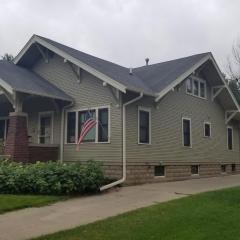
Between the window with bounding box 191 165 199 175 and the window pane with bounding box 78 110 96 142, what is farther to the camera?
the window with bounding box 191 165 199 175

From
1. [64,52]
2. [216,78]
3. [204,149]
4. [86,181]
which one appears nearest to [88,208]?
[86,181]

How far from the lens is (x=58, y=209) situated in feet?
38.3

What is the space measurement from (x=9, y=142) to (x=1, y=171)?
115 inches

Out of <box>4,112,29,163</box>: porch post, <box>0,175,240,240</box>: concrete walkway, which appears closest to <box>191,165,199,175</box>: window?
<box>0,175,240,240</box>: concrete walkway

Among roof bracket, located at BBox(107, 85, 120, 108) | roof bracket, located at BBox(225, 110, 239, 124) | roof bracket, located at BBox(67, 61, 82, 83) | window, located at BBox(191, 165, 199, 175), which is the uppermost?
roof bracket, located at BBox(67, 61, 82, 83)

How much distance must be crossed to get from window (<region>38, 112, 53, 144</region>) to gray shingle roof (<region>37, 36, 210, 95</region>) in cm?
302

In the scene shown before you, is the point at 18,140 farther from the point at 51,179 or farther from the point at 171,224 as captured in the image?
the point at 171,224

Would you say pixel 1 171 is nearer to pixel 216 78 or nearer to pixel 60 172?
pixel 60 172

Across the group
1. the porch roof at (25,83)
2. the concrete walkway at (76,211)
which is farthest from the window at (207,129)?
the porch roof at (25,83)

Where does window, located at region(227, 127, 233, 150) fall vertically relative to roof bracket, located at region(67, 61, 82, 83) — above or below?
below

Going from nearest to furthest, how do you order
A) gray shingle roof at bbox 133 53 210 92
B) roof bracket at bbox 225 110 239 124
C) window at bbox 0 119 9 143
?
gray shingle roof at bbox 133 53 210 92 < window at bbox 0 119 9 143 < roof bracket at bbox 225 110 239 124

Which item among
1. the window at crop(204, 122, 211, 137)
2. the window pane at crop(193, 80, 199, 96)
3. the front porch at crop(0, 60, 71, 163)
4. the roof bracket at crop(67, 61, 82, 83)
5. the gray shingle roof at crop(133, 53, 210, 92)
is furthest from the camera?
the window at crop(204, 122, 211, 137)

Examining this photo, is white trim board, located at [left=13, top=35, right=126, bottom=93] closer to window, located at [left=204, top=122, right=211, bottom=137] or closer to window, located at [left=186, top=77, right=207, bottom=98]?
window, located at [left=186, top=77, right=207, bottom=98]

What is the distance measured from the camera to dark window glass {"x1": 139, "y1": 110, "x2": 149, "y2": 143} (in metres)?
18.3
